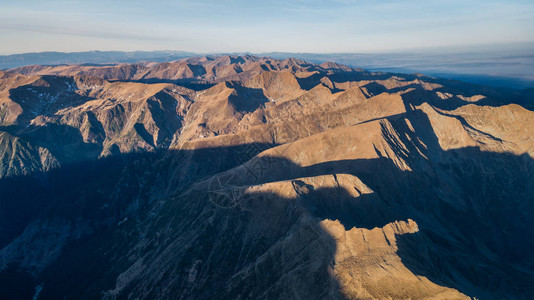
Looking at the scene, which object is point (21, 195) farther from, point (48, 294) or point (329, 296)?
point (329, 296)

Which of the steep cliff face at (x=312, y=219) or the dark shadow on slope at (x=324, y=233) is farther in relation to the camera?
the dark shadow on slope at (x=324, y=233)

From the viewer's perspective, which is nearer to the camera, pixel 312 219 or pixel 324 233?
pixel 324 233

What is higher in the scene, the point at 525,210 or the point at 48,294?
the point at 525,210

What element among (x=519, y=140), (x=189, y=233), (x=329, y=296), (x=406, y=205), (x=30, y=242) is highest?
(x=519, y=140)

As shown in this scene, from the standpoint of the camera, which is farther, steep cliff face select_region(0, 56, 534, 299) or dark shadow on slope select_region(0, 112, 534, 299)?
dark shadow on slope select_region(0, 112, 534, 299)

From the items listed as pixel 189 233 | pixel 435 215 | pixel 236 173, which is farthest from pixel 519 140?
pixel 189 233

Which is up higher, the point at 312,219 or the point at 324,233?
the point at 324,233

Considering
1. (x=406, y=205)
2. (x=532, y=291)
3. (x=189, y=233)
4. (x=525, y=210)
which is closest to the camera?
(x=532, y=291)

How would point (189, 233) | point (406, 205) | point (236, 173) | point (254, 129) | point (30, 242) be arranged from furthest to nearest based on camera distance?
point (254, 129) < point (30, 242) < point (236, 173) < point (406, 205) < point (189, 233)

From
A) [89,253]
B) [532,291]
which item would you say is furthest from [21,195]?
[532,291]

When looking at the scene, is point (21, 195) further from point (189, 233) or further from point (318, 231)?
point (318, 231)

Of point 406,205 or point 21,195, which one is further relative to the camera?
point 21,195
